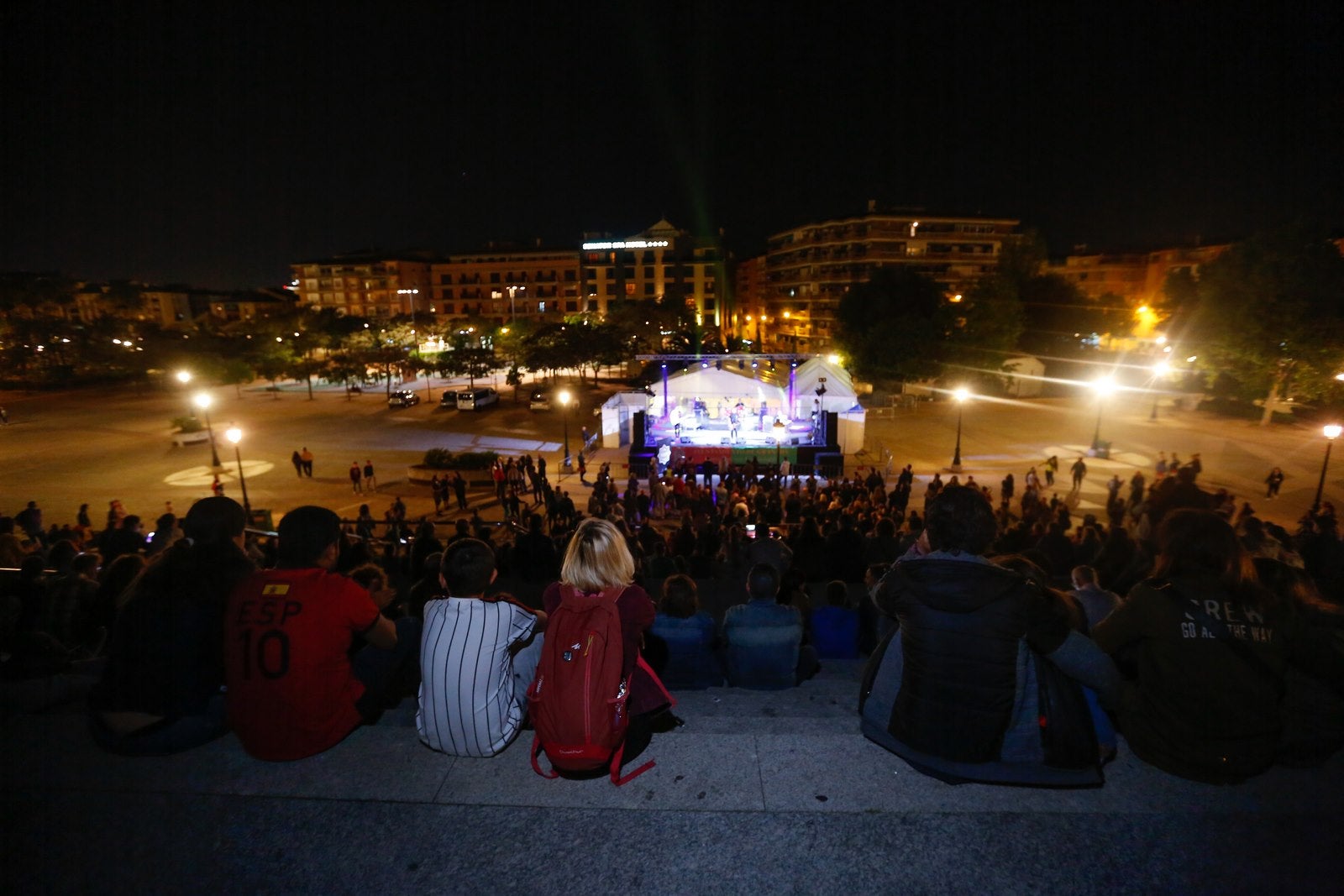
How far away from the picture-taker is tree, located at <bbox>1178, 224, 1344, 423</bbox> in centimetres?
2583

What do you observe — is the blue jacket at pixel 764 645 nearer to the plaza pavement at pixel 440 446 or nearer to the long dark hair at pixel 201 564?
A: the long dark hair at pixel 201 564

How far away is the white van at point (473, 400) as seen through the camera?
34219 mm

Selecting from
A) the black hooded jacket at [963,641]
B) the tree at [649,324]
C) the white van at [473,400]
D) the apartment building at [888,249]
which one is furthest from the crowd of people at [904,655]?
the apartment building at [888,249]

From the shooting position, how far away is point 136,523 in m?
8.70

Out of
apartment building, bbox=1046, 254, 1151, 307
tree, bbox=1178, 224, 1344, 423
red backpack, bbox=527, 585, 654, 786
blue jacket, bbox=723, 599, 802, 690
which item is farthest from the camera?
apartment building, bbox=1046, 254, 1151, 307

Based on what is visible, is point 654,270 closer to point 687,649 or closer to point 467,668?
point 687,649

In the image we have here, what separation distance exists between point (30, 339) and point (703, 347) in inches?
2047

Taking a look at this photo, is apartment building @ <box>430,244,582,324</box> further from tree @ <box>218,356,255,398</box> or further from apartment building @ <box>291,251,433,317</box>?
tree @ <box>218,356,255,398</box>

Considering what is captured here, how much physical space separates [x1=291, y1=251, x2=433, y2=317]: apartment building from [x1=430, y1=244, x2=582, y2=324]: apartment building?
1.99m

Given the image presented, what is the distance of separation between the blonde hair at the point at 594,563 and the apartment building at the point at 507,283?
82.6 meters

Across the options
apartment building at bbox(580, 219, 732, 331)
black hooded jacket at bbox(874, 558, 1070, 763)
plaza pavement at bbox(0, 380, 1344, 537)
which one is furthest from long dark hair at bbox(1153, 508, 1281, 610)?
apartment building at bbox(580, 219, 732, 331)

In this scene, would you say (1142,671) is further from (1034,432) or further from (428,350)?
(428,350)

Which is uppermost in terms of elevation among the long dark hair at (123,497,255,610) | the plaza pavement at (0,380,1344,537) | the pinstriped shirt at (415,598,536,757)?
the long dark hair at (123,497,255,610)

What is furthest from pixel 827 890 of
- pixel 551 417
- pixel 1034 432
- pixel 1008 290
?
pixel 1008 290
